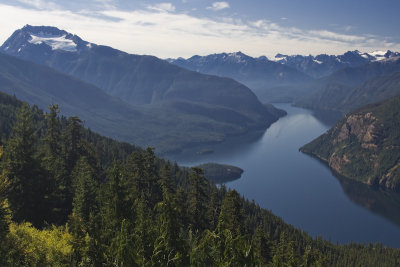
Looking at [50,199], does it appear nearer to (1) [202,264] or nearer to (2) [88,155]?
(2) [88,155]

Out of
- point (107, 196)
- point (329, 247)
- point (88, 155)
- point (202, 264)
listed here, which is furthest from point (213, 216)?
point (329, 247)

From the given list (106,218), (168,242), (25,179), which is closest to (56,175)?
(25,179)

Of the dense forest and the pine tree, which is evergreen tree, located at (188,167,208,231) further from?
the pine tree

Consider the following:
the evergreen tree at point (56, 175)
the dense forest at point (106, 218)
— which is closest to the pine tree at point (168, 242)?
the dense forest at point (106, 218)

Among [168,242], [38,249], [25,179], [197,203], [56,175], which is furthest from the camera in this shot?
[56,175]

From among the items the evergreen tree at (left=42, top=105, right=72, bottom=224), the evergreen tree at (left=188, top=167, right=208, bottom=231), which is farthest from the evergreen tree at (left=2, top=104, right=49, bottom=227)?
the evergreen tree at (left=188, top=167, right=208, bottom=231)

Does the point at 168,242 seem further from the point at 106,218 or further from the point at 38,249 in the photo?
the point at 38,249

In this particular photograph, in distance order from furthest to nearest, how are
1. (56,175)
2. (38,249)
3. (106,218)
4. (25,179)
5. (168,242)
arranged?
(56,175) < (25,179) < (106,218) < (38,249) < (168,242)

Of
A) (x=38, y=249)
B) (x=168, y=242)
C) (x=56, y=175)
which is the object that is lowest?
(x=56, y=175)

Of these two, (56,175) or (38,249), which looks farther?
(56,175)
